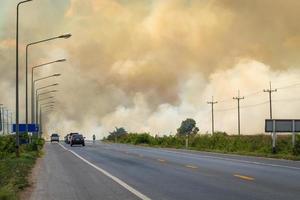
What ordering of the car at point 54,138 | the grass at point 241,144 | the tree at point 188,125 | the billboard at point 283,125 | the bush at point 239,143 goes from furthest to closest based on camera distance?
the tree at point 188,125
the car at point 54,138
the bush at point 239,143
the billboard at point 283,125
the grass at point 241,144

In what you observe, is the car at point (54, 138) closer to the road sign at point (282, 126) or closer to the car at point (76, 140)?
the car at point (76, 140)

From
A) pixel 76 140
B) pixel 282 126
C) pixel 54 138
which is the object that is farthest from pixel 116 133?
pixel 282 126

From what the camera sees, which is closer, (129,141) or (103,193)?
(103,193)

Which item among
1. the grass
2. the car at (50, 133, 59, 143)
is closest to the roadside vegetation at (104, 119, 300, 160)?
the grass

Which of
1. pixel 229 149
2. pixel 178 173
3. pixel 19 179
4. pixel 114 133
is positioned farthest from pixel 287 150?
pixel 114 133

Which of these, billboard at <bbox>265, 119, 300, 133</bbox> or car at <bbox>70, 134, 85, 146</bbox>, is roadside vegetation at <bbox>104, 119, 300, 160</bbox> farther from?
car at <bbox>70, 134, 85, 146</bbox>

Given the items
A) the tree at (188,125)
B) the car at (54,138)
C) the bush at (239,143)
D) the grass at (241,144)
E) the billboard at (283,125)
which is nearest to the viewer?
the grass at (241,144)

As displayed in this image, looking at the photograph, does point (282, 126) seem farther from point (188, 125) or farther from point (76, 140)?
point (188, 125)

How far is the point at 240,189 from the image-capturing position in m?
19.0

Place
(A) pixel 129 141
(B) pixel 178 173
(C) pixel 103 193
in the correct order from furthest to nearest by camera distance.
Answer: (A) pixel 129 141
(B) pixel 178 173
(C) pixel 103 193

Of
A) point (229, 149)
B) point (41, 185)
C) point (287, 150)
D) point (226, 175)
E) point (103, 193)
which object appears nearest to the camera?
→ point (103, 193)

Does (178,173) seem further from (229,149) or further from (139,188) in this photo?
(229,149)

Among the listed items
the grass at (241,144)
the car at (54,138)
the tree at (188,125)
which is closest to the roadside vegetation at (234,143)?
the grass at (241,144)

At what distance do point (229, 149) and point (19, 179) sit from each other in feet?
132
